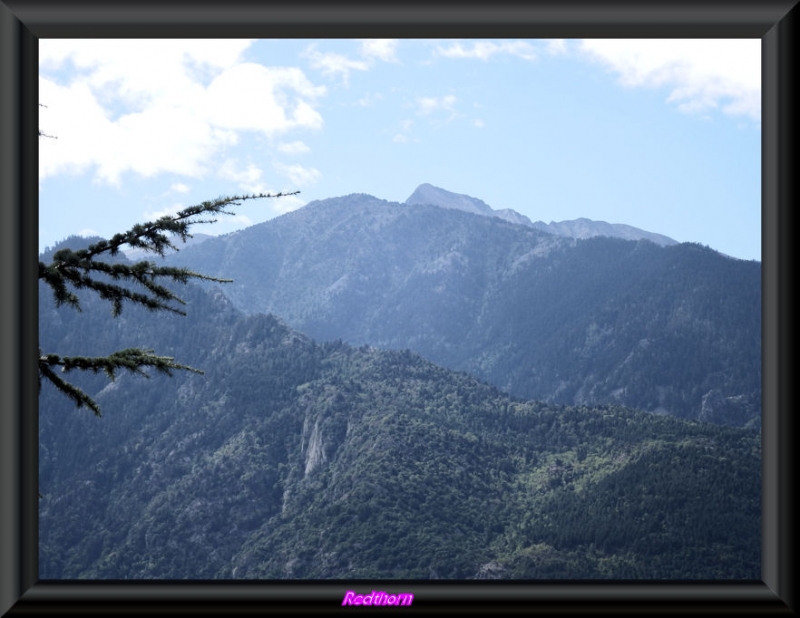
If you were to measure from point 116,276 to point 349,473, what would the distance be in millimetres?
65671

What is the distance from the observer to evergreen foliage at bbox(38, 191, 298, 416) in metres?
4.07

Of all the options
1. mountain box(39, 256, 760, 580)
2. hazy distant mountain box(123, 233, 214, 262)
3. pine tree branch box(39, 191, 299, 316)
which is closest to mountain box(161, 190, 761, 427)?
hazy distant mountain box(123, 233, 214, 262)

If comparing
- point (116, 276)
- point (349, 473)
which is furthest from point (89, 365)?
point (349, 473)

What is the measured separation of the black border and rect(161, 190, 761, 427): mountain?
93270 mm

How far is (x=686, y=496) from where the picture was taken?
57.0m

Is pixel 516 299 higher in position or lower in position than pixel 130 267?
higher

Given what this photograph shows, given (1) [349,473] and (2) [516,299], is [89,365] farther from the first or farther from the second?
(2) [516,299]

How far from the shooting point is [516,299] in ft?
502

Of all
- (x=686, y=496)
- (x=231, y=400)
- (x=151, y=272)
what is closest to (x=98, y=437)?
(x=231, y=400)

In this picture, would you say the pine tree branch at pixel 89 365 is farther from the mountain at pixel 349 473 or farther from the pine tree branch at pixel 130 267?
Answer: the mountain at pixel 349 473

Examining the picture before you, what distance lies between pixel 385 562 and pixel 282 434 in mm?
23731
